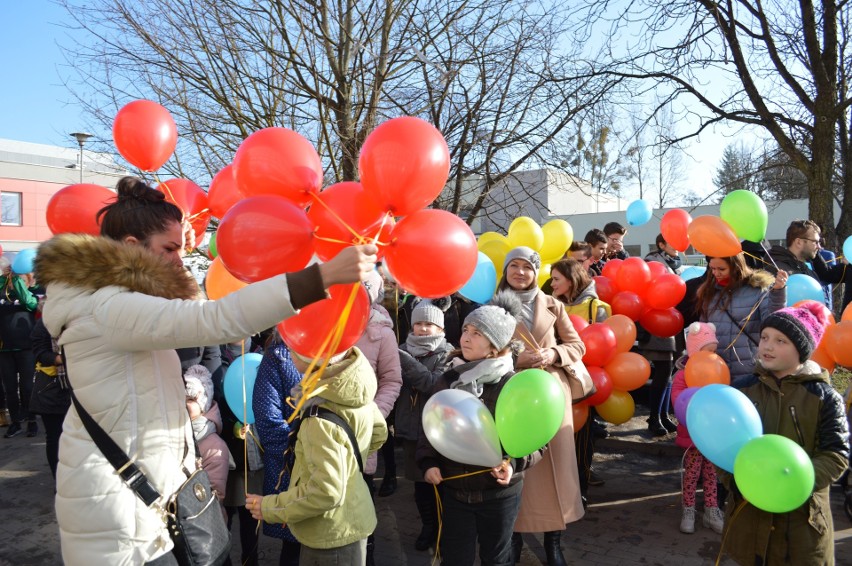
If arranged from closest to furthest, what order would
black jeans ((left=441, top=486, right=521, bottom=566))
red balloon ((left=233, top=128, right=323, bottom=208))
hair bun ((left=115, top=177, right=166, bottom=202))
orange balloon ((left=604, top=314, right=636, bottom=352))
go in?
hair bun ((left=115, top=177, right=166, bottom=202)), red balloon ((left=233, top=128, right=323, bottom=208)), black jeans ((left=441, top=486, right=521, bottom=566)), orange balloon ((left=604, top=314, right=636, bottom=352))

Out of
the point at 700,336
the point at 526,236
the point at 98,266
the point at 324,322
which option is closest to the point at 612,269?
the point at 526,236

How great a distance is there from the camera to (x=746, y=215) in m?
4.35

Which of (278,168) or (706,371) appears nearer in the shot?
(278,168)

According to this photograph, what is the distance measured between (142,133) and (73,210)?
0.89m

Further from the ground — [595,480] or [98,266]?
[98,266]

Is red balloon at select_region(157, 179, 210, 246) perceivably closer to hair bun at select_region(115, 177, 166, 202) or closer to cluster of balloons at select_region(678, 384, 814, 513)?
hair bun at select_region(115, 177, 166, 202)

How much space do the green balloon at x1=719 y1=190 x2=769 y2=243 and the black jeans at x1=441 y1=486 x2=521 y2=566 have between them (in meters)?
2.80

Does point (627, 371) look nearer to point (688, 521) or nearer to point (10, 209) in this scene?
point (688, 521)

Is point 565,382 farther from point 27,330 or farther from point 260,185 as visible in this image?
point 27,330

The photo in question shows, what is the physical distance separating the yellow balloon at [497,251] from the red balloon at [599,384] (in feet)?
3.82

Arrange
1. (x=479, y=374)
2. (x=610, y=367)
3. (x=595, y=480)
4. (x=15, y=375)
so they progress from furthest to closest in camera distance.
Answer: (x=15, y=375)
(x=595, y=480)
(x=610, y=367)
(x=479, y=374)

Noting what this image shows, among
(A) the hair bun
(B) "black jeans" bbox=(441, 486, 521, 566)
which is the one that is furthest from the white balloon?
(A) the hair bun

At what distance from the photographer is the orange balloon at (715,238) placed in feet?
13.9

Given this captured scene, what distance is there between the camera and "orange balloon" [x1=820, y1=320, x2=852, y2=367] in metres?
3.85
